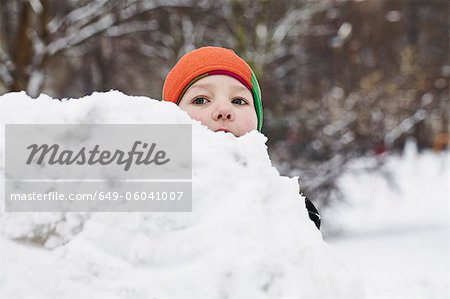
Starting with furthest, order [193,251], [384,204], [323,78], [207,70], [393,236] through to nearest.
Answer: [323,78]
[384,204]
[393,236]
[207,70]
[193,251]

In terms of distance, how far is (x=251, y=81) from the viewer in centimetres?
227

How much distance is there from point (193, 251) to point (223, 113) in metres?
0.77

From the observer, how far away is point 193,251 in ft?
4.04

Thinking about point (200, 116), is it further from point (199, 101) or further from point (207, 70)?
point (207, 70)

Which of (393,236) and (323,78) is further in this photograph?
(323,78)

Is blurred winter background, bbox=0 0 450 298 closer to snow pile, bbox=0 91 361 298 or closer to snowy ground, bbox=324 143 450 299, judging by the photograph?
snowy ground, bbox=324 143 450 299

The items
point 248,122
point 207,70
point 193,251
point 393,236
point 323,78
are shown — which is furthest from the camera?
point 323,78

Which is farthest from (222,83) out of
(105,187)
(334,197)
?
(334,197)

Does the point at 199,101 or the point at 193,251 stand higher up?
the point at 199,101

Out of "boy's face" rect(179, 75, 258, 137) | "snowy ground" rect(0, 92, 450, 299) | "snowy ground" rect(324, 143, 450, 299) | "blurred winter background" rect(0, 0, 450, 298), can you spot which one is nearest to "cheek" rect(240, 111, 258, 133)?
"boy's face" rect(179, 75, 258, 137)

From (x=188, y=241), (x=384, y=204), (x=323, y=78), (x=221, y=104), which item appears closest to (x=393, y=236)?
(x=384, y=204)

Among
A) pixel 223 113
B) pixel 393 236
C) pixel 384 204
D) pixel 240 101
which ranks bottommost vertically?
pixel 223 113

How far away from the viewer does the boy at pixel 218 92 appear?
196cm

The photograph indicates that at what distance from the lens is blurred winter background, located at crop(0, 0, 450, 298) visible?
10664 mm
